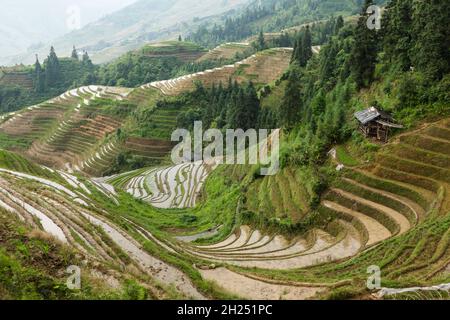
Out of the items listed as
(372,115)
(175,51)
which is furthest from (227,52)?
(372,115)

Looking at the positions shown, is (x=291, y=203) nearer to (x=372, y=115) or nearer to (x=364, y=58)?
(x=372, y=115)

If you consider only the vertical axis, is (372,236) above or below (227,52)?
below

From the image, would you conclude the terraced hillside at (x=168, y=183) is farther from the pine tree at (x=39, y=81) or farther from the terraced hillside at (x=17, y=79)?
the terraced hillside at (x=17, y=79)

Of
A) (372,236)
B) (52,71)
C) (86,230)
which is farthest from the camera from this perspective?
(52,71)

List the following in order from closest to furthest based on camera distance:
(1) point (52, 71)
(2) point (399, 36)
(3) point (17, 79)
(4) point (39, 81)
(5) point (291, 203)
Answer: (5) point (291, 203) < (2) point (399, 36) < (4) point (39, 81) < (3) point (17, 79) < (1) point (52, 71)

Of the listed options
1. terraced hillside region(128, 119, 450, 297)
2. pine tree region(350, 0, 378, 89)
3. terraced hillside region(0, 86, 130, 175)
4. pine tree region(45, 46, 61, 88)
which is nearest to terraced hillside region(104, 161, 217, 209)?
terraced hillside region(128, 119, 450, 297)

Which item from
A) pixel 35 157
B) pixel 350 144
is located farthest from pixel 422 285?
pixel 35 157
